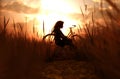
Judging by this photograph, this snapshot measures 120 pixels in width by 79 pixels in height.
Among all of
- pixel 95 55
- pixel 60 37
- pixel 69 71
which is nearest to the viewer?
pixel 95 55

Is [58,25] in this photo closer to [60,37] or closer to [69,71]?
[60,37]

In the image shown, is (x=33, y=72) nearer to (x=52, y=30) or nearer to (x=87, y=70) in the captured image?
(x=87, y=70)

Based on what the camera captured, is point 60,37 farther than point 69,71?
Yes

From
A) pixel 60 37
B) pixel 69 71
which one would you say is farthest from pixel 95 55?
pixel 60 37

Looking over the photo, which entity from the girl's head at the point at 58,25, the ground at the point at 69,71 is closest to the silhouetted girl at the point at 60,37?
the girl's head at the point at 58,25

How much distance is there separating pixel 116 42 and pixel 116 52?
4cm

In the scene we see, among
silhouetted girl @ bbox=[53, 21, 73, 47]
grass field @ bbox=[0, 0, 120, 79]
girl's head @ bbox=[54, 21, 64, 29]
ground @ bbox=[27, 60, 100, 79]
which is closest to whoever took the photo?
grass field @ bbox=[0, 0, 120, 79]

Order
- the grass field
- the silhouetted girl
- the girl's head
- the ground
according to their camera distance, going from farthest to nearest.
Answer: the girl's head, the silhouetted girl, the ground, the grass field

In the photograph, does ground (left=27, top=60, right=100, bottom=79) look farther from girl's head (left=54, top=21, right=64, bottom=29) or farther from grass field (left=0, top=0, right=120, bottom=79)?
girl's head (left=54, top=21, right=64, bottom=29)

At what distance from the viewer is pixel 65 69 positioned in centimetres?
210

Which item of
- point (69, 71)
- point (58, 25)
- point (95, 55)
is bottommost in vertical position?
point (69, 71)

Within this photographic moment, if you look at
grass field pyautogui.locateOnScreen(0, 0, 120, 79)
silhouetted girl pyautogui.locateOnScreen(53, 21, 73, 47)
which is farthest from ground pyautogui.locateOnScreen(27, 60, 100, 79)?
silhouetted girl pyautogui.locateOnScreen(53, 21, 73, 47)

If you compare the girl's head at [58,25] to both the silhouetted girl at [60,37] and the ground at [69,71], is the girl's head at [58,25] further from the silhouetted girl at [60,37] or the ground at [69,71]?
the ground at [69,71]

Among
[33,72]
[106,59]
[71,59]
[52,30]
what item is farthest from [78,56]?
[106,59]
